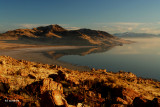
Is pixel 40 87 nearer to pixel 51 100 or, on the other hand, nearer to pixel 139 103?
pixel 51 100

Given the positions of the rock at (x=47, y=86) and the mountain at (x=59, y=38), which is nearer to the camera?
the rock at (x=47, y=86)

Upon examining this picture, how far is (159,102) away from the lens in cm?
366

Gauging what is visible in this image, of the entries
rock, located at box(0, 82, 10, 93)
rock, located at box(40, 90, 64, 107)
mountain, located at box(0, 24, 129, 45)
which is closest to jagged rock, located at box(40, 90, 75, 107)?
rock, located at box(40, 90, 64, 107)

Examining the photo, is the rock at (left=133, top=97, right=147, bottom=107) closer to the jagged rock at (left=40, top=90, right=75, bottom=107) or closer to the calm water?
the jagged rock at (left=40, top=90, right=75, bottom=107)

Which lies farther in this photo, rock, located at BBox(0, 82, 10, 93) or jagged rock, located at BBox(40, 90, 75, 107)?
rock, located at BBox(0, 82, 10, 93)

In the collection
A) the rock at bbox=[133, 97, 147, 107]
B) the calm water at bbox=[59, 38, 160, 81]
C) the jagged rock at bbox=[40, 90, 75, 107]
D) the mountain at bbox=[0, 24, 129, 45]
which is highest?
the mountain at bbox=[0, 24, 129, 45]

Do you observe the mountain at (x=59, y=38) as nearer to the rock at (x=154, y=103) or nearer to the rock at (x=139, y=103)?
the rock at (x=139, y=103)

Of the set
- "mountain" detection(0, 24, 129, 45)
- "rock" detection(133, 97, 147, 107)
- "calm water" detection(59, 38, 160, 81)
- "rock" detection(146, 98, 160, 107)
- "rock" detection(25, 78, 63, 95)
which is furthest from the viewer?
"mountain" detection(0, 24, 129, 45)

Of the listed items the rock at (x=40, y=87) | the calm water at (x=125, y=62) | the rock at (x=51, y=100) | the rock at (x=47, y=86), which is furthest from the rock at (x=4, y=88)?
the calm water at (x=125, y=62)

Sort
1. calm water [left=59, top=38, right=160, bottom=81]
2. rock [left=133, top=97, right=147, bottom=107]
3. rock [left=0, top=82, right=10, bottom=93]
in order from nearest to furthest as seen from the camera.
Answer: rock [left=133, top=97, right=147, bottom=107]
rock [left=0, top=82, right=10, bottom=93]
calm water [left=59, top=38, right=160, bottom=81]

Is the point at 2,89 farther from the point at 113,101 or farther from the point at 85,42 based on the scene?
the point at 85,42

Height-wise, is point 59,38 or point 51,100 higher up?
point 59,38

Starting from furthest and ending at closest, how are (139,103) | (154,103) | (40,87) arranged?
(40,87)
(139,103)
(154,103)

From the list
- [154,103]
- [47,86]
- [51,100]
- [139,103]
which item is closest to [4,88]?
[47,86]
